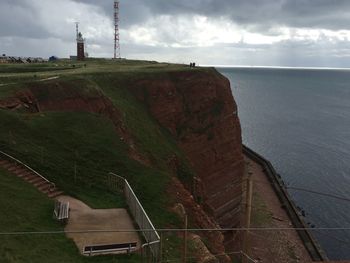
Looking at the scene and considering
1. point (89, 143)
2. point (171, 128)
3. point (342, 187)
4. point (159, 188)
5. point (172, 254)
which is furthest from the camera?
point (342, 187)

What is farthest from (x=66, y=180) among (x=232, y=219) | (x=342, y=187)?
(x=342, y=187)

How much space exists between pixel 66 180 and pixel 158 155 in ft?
50.5

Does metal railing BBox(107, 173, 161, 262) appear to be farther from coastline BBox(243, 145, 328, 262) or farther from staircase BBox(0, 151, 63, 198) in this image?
coastline BBox(243, 145, 328, 262)

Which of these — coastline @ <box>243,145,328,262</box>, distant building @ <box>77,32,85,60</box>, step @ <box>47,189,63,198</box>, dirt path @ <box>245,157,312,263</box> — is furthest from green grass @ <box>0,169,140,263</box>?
distant building @ <box>77,32,85,60</box>

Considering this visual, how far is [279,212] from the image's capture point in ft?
221

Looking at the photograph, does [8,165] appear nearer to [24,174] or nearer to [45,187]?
[24,174]

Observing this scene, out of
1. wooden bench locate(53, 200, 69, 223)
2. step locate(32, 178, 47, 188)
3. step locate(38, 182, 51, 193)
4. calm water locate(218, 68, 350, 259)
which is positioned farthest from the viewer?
calm water locate(218, 68, 350, 259)

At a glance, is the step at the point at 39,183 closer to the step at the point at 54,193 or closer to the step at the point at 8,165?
the step at the point at 54,193

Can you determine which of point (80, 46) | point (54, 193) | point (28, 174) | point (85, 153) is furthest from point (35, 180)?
point (80, 46)

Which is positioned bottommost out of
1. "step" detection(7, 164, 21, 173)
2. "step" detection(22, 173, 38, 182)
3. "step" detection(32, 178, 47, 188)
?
"step" detection(32, 178, 47, 188)

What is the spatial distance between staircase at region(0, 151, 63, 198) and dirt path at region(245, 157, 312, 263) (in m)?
32.3

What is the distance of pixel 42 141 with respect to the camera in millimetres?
32844

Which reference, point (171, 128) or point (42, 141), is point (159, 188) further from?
point (171, 128)

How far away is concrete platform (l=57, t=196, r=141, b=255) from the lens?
21.6 m
